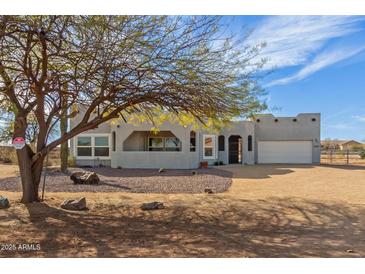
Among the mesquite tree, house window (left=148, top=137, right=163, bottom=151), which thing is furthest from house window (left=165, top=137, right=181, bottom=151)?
the mesquite tree

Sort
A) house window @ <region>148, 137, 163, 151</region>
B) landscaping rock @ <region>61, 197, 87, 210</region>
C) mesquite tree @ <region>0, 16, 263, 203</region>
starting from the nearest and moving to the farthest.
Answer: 1. mesquite tree @ <region>0, 16, 263, 203</region>
2. landscaping rock @ <region>61, 197, 87, 210</region>
3. house window @ <region>148, 137, 163, 151</region>

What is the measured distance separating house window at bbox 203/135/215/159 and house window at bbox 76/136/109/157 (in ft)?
24.3

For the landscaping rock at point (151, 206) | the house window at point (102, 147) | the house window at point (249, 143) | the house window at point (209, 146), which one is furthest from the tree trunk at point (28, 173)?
the house window at point (249, 143)

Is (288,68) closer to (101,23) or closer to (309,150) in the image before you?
(101,23)

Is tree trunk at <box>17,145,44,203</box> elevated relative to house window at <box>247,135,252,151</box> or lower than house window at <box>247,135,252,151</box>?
lower

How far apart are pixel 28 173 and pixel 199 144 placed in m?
17.3

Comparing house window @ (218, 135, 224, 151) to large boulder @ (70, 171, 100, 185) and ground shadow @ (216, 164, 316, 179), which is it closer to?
ground shadow @ (216, 164, 316, 179)

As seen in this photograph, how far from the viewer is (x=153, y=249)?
6.52m

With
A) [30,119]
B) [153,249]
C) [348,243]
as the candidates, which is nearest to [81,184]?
[30,119]

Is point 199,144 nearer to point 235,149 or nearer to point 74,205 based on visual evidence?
point 235,149

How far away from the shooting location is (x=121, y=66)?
880cm

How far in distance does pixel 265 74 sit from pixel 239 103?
1.13 m

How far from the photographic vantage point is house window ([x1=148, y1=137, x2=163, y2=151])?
2950 centimetres

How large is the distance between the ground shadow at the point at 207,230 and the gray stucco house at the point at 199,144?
12168mm
